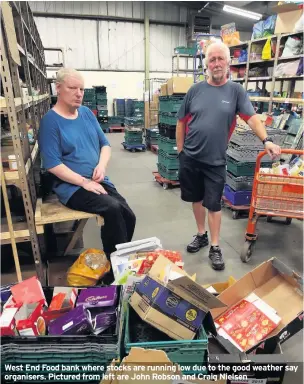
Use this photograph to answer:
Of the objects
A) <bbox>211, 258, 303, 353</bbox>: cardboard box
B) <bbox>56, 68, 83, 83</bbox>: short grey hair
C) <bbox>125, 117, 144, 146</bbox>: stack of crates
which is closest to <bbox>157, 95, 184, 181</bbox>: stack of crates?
<bbox>56, 68, 83, 83</bbox>: short grey hair

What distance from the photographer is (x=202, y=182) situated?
2629 mm

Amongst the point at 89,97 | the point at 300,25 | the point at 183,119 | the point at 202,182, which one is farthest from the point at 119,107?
the point at 202,182

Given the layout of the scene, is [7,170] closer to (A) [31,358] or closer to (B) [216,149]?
(A) [31,358]

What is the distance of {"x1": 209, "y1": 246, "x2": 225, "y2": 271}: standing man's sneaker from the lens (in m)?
2.51

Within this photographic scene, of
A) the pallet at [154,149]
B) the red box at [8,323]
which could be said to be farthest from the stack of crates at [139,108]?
the red box at [8,323]

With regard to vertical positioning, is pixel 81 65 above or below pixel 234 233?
above

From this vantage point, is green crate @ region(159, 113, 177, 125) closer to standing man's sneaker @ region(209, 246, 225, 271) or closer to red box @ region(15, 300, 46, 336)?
standing man's sneaker @ region(209, 246, 225, 271)

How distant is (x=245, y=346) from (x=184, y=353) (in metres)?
0.47

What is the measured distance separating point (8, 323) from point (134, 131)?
23.5ft

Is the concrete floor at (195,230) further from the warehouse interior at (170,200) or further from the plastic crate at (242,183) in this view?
the plastic crate at (242,183)

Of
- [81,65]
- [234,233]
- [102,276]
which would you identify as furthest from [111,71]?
[102,276]

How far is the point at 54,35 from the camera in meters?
11.0

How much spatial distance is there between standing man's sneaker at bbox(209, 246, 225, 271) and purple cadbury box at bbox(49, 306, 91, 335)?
4.65 feet

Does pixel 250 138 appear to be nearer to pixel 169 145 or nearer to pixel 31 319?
pixel 169 145
